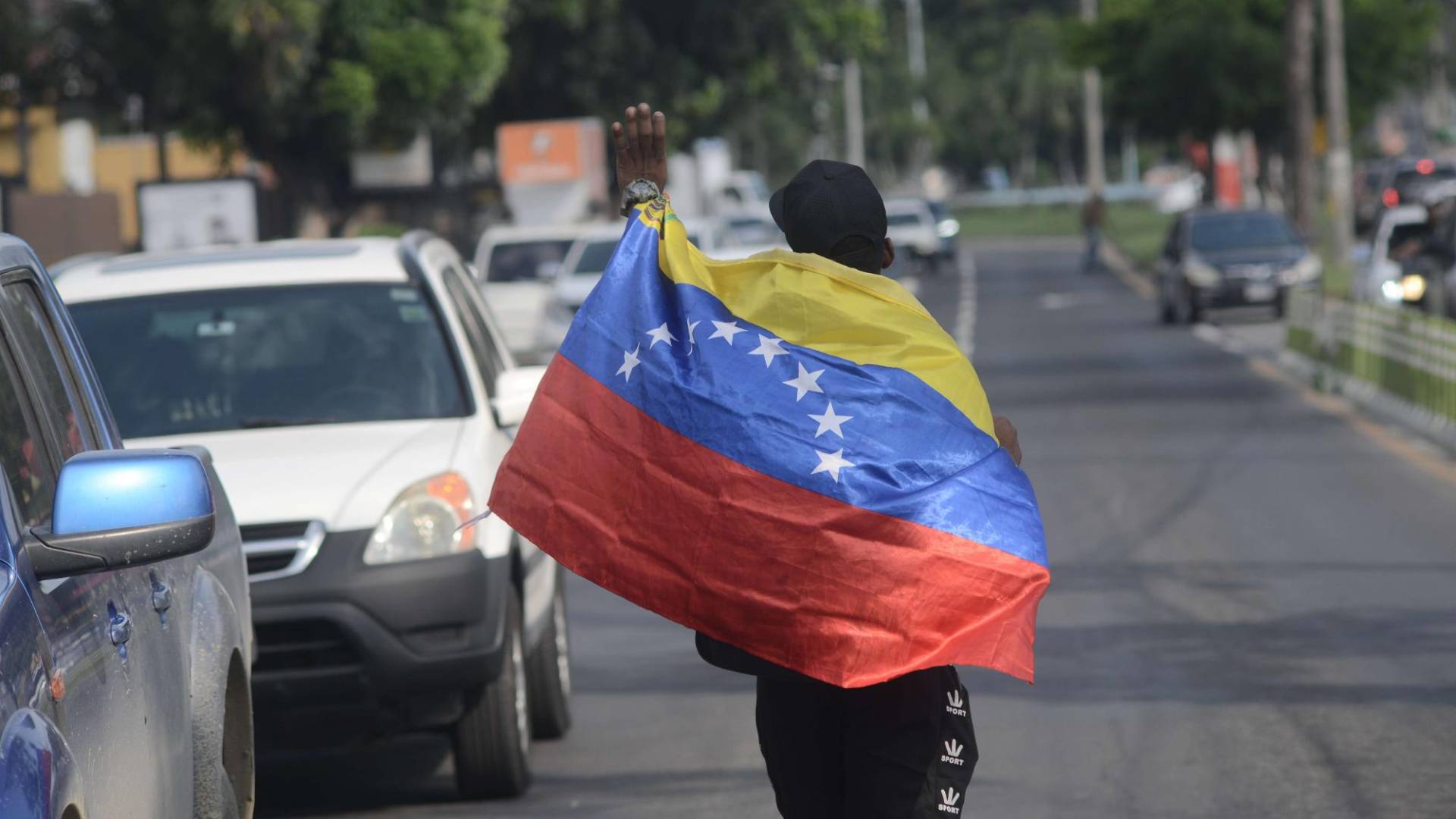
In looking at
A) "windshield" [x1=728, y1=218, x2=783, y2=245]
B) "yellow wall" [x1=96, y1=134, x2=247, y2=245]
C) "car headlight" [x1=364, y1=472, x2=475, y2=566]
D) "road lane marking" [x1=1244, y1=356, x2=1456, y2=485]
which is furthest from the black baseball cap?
"yellow wall" [x1=96, y1=134, x2=247, y2=245]

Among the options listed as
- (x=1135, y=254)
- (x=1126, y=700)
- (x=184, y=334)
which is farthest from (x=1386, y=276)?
(x=1135, y=254)

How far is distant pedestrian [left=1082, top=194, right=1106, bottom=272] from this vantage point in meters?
49.8

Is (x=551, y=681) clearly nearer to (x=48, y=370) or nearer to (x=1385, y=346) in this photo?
(x=48, y=370)

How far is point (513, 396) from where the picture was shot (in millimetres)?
7555

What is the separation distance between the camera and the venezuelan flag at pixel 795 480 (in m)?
4.09

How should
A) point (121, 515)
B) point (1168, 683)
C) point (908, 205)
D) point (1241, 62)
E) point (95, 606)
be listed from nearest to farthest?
point (121, 515)
point (95, 606)
point (1168, 683)
point (1241, 62)
point (908, 205)

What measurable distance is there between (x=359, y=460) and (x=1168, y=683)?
3.34 m

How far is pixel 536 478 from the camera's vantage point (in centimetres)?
437

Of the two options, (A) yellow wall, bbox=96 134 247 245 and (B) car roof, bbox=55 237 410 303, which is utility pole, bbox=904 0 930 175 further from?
(B) car roof, bbox=55 237 410 303

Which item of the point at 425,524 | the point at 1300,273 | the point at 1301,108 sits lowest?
the point at 1300,273

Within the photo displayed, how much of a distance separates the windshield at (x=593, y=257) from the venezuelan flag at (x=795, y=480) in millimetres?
21752

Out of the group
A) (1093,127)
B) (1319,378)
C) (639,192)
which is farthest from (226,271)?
(1093,127)

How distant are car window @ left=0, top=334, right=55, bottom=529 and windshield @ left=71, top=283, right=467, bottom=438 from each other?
352cm

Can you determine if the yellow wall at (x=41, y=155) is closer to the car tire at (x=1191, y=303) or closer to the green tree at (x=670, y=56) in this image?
the green tree at (x=670, y=56)
